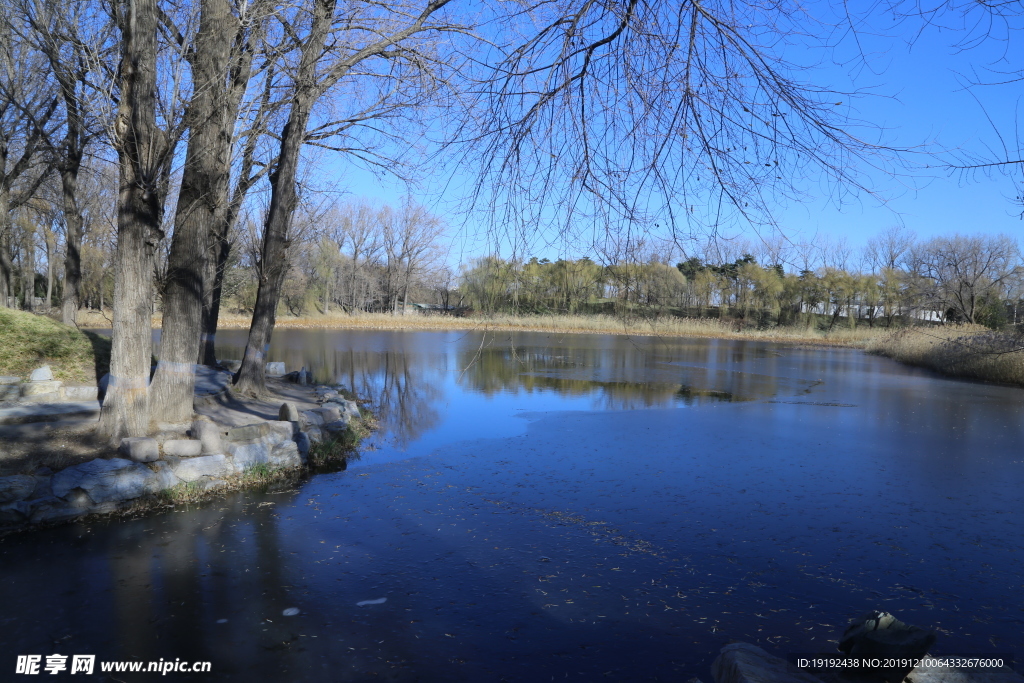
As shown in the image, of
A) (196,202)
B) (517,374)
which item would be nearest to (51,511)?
(196,202)

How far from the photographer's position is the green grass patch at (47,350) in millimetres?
9781

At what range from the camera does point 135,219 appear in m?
7.23

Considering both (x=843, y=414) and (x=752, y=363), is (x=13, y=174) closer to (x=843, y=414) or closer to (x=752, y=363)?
(x=843, y=414)

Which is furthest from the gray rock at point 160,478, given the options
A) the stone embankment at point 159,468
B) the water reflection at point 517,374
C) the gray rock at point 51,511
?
the water reflection at point 517,374

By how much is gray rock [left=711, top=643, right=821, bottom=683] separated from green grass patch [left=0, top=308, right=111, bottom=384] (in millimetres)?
9663

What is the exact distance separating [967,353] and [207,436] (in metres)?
23.9

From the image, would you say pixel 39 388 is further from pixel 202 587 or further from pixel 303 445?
pixel 202 587

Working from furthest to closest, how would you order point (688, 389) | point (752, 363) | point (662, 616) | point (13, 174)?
point (752, 363) < point (688, 389) < point (13, 174) < point (662, 616)

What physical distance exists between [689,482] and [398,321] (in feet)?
121

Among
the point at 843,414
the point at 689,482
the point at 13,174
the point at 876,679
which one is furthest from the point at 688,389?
the point at 13,174

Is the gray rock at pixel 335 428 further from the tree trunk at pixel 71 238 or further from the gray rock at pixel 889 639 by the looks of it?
the tree trunk at pixel 71 238

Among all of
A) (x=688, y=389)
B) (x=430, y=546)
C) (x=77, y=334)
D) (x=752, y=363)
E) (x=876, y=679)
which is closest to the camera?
(x=876, y=679)

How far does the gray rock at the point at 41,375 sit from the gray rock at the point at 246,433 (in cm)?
333

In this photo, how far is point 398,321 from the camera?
4331 centimetres
